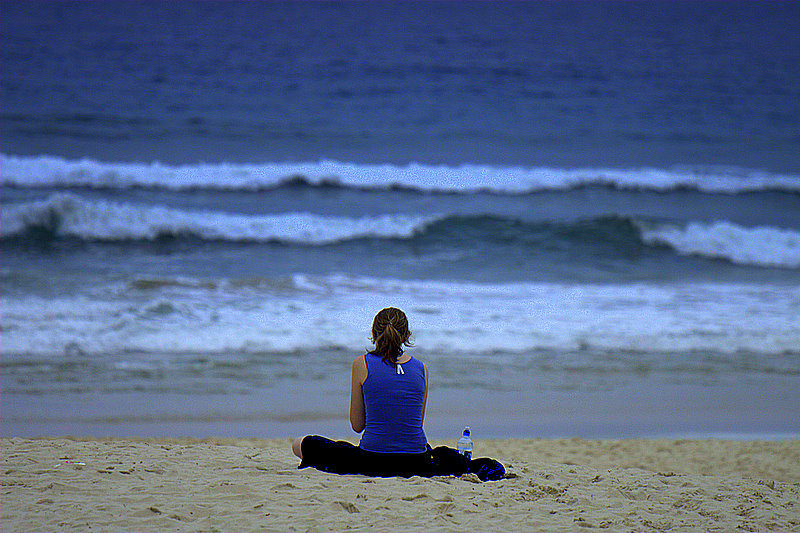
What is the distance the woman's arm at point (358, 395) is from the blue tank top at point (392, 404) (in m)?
0.02

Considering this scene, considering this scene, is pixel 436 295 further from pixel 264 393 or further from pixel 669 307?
pixel 264 393

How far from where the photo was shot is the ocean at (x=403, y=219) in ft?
21.5

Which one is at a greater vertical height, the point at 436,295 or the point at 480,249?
the point at 480,249

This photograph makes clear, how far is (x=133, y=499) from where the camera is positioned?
333cm

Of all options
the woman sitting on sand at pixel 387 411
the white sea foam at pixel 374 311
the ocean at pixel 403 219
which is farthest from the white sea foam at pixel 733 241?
the woman sitting on sand at pixel 387 411

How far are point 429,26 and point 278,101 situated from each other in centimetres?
1473

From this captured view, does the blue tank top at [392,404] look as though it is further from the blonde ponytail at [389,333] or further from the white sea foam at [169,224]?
the white sea foam at [169,224]

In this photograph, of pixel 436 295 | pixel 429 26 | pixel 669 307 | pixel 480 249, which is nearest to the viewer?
pixel 669 307

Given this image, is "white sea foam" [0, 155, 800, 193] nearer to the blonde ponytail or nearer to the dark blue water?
the dark blue water

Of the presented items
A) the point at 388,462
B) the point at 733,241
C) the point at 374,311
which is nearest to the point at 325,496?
the point at 388,462

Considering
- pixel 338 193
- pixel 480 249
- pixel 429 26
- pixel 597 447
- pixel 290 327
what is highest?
pixel 429 26

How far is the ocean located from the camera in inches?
258

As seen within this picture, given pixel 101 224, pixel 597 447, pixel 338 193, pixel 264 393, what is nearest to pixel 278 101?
pixel 338 193

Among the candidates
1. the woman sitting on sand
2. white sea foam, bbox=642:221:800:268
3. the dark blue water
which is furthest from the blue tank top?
the dark blue water
